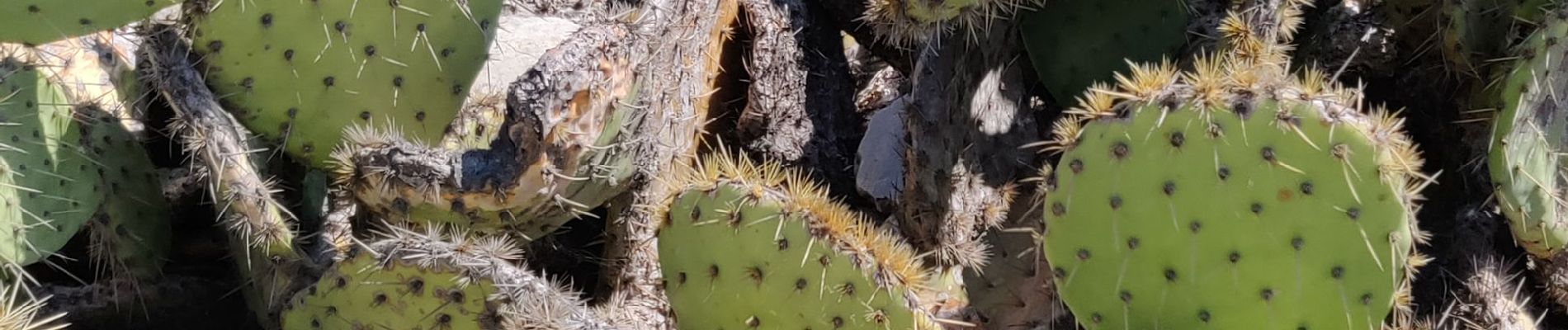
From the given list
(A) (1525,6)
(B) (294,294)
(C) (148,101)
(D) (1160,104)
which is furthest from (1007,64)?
(C) (148,101)

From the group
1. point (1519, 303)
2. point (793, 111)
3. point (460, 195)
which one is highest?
point (460, 195)

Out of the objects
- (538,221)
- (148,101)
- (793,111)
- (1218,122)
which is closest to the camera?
(1218,122)

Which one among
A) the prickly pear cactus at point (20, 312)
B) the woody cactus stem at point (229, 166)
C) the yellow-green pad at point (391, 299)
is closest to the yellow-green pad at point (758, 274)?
the yellow-green pad at point (391, 299)

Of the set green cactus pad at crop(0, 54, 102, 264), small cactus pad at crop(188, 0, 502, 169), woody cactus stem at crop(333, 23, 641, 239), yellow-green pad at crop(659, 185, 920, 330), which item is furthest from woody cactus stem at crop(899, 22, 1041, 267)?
green cactus pad at crop(0, 54, 102, 264)

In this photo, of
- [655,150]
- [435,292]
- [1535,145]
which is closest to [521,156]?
[435,292]

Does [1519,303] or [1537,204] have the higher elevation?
[1537,204]

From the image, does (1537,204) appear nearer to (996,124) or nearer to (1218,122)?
(1218,122)
